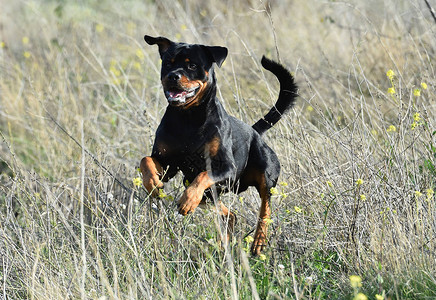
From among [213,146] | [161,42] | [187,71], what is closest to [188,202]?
[213,146]

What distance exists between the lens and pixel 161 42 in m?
4.04

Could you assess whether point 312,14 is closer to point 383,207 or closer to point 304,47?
point 304,47

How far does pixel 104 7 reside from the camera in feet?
35.1

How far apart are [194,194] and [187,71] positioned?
29.0 inches

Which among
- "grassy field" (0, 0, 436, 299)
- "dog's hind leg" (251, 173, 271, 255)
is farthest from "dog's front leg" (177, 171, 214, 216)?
"dog's hind leg" (251, 173, 271, 255)

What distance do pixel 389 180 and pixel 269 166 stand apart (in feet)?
2.57

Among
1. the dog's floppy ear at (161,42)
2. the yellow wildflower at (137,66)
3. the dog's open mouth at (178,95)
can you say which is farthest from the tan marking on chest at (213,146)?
the yellow wildflower at (137,66)

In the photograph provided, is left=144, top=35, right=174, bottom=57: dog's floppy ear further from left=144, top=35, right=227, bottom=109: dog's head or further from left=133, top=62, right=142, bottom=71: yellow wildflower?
left=133, top=62, right=142, bottom=71: yellow wildflower

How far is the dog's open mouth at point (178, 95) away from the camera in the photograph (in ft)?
11.7

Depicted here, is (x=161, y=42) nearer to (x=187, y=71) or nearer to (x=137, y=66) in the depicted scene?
(x=187, y=71)

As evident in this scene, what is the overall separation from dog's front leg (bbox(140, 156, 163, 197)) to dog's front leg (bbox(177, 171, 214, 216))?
15cm

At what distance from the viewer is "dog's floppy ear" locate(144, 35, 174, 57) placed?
397 centimetres

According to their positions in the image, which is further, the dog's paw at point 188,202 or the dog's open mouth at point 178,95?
the dog's open mouth at point 178,95

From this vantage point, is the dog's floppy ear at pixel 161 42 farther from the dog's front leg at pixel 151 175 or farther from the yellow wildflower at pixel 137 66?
the yellow wildflower at pixel 137 66
